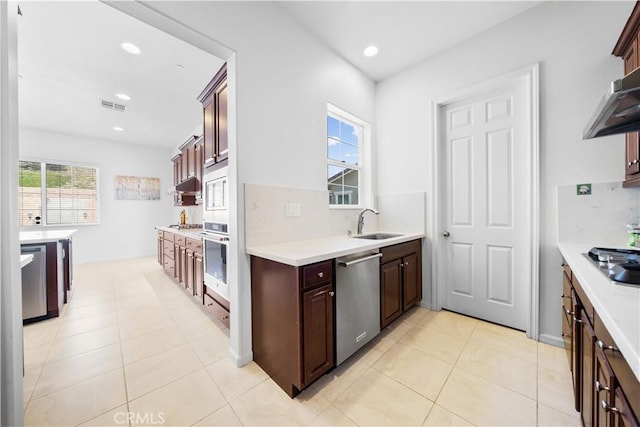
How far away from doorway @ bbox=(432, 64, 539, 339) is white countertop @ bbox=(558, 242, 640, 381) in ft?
3.83

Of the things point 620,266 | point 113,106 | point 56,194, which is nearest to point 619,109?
point 620,266

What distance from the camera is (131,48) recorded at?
8.02ft

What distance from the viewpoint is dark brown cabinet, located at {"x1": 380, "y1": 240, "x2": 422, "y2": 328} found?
6.89 ft

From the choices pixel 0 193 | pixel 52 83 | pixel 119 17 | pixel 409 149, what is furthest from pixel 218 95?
pixel 52 83

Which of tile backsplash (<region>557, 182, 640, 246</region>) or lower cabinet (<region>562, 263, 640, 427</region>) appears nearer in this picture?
lower cabinet (<region>562, 263, 640, 427</region>)

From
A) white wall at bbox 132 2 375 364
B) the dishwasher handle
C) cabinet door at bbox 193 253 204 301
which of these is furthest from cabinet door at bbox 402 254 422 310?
cabinet door at bbox 193 253 204 301

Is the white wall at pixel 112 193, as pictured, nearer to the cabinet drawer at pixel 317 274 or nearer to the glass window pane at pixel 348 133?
the glass window pane at pixel 348 133

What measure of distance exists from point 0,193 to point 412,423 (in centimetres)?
218

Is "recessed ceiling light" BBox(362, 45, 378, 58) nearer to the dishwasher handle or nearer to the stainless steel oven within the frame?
the dishwasher handle

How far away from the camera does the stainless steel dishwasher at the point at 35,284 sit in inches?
96.0

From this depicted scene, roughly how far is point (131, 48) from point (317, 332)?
325 cm

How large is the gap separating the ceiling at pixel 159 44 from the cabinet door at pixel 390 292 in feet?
7.34

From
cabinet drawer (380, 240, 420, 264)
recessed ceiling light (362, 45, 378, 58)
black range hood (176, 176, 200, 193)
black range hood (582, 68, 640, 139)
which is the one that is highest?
recessed ceiling light (362, 45, 378, 58)

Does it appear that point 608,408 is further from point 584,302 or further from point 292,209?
point 292,209
